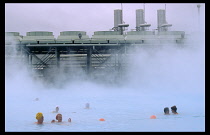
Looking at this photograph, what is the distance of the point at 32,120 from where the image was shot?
32.9 ft

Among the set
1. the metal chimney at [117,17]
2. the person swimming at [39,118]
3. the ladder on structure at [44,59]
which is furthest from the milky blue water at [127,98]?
the metal chimney at [117,17]

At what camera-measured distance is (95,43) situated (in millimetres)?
21031

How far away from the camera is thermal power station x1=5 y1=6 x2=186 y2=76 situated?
20.8 meters

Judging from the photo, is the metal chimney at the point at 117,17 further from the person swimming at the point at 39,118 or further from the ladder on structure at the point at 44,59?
the person swimming at the point at 39,118

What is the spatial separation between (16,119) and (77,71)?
44.1 ft

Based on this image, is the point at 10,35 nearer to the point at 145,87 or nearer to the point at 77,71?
the point at 77,71

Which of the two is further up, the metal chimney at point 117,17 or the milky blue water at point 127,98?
the metal chimney at point 117,17

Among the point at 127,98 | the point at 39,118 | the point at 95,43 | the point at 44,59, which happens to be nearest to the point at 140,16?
the point at 95,43

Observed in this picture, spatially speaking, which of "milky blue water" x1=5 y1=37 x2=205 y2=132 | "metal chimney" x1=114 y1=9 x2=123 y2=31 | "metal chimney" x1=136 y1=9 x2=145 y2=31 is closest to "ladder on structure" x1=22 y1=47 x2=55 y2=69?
"milky blue water" x1=5 y1=37 x2=205 y2=132

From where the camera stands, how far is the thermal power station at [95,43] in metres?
20.8

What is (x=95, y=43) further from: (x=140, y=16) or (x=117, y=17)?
(x=140, y=16)

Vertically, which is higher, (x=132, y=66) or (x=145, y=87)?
(x=132, y=66)

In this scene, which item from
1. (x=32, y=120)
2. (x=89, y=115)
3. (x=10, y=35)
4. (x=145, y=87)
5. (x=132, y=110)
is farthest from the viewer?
(x=10, y=35)

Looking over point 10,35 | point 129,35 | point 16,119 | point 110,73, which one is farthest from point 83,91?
point 16,119
